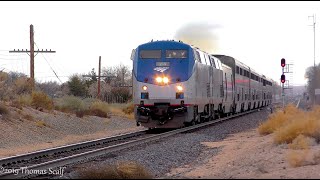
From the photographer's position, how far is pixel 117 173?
10.1 m

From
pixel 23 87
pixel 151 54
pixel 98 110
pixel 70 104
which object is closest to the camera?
pixel 151 54

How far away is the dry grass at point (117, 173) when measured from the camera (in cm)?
962

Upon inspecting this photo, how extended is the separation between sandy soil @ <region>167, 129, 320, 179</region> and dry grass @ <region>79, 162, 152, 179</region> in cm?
78

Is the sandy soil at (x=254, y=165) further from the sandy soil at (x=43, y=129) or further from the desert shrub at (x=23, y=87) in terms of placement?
the desert shrub at (x=23, y=87)

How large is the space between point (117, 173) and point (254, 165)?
3662 millimetres

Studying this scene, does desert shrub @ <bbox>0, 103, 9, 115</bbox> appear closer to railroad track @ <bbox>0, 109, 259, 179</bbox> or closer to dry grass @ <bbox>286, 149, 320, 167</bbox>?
railroad track @ <bbox>0, 109, 259, 179</bbox>

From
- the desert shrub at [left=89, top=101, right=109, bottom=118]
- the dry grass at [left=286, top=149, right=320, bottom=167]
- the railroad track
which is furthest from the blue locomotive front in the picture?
the desert shrub at [left=89, top=101, right=109, bottom=118]

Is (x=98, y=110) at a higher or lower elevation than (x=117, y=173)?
higher

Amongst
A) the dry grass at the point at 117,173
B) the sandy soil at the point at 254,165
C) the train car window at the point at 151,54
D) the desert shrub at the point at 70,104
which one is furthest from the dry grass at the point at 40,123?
the dry grass at the point at 117,173

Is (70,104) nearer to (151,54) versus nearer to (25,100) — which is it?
(25,100)

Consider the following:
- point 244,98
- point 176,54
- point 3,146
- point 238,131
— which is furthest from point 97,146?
point 244,98

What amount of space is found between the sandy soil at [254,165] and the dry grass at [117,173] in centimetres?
78

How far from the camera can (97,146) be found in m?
18.0

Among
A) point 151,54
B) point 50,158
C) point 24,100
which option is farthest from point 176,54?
point 24,100
